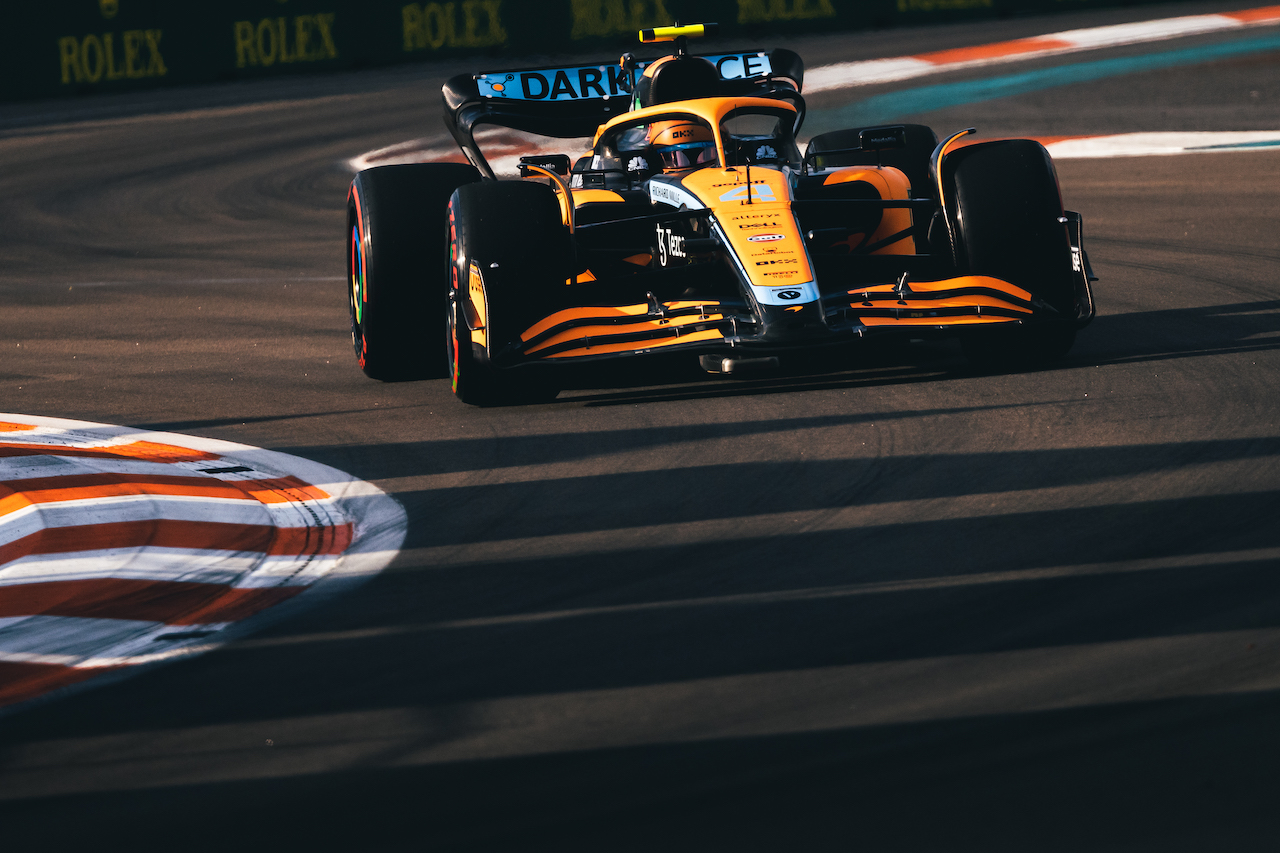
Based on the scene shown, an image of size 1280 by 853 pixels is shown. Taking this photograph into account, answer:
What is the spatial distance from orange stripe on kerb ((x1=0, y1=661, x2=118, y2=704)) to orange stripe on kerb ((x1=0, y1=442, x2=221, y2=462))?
97.6 inches

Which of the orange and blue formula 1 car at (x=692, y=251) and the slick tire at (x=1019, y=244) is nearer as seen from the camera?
the orange and blue formula 1 car at (x=692, y=251)

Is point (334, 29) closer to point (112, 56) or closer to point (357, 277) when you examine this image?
point (112, 56)

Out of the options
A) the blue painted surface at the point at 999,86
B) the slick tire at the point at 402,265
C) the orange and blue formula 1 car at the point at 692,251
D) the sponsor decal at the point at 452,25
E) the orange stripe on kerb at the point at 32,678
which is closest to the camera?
the orange stripe on kerb at the point at 32,678

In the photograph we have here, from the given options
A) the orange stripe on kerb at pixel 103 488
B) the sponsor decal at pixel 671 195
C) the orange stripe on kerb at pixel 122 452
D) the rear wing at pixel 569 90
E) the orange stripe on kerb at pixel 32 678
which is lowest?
the orange stripe on kerb at pixel 122 452

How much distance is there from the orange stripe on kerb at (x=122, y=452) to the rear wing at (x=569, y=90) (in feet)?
9.22

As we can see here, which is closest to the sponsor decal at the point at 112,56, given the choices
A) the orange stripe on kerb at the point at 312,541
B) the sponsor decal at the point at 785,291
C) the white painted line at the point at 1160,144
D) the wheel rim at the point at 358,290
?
the white painted line at the point at 1160,144

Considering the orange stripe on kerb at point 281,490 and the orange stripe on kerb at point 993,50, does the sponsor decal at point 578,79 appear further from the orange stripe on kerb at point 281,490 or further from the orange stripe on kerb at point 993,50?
the orange stripe on kerb at point 993,50

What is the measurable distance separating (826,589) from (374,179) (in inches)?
177

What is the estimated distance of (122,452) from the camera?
6.96 metres

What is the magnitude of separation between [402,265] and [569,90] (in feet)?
6.36

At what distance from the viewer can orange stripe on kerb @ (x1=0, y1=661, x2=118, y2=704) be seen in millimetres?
4141

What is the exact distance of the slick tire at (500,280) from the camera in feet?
23.7

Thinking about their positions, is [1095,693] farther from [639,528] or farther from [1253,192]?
[1253,192]

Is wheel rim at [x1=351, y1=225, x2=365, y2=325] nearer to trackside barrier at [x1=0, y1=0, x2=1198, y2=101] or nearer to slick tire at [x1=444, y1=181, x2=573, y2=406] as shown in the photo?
slick tire at [x1=444, y1=181, x2=573, y2=406]
